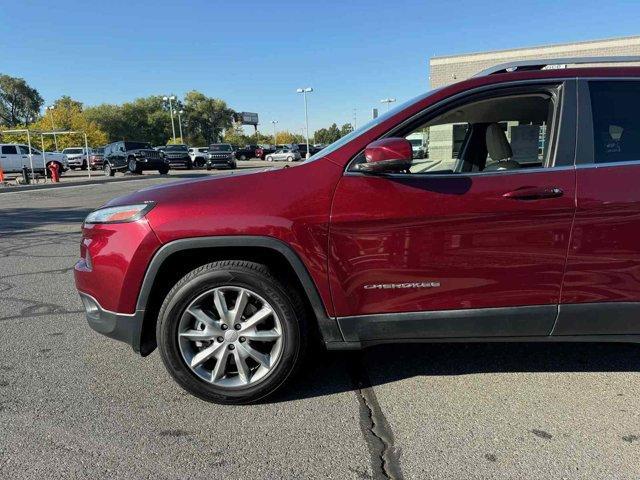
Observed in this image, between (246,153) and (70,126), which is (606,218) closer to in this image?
(246,153)

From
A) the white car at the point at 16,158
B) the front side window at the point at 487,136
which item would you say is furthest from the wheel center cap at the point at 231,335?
the white car at the point at 16,158

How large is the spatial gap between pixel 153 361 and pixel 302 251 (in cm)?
156

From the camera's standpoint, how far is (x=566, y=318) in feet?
9.10

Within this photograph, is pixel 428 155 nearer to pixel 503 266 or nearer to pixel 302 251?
pixel 503 266

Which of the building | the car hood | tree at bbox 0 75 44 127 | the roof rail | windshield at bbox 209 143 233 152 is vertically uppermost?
tree at bbox 0 75 44 127

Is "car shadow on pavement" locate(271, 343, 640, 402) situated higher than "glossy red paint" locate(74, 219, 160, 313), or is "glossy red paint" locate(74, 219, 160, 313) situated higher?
"glossy red paint" locate(74, 219, 160, 313)

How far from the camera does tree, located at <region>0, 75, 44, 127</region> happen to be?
94562 mm

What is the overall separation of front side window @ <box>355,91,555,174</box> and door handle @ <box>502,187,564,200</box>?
0.63 feet

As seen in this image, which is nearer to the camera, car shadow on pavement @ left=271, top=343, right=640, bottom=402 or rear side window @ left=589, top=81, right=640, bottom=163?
rear side window @ left=589, top=81, right=640, bottom=163

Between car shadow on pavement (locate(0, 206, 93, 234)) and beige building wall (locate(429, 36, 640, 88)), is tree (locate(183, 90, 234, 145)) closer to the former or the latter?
beige building wall (locate(429, 36, 640, 88))

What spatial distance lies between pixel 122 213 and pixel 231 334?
3.10 feet

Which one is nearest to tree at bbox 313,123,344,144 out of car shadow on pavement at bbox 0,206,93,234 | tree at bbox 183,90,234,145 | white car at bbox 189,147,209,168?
tree at bbox 183,90,234,145

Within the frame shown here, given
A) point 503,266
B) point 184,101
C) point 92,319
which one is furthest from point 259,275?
point 184,101

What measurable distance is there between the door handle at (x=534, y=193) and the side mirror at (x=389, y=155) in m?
0.58
